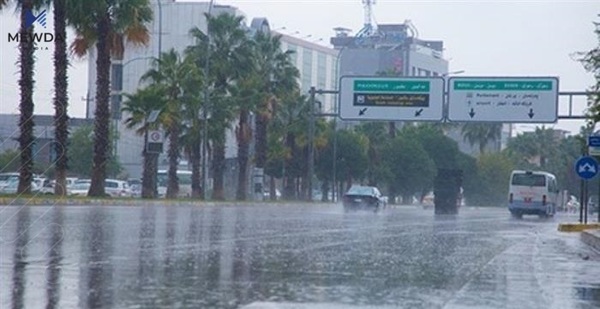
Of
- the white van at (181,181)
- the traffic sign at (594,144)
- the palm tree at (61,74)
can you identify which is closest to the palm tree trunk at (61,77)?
the palm tree at (61,74)

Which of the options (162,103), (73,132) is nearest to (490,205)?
(73,132)

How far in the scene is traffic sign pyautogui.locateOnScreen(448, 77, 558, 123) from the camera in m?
55.9

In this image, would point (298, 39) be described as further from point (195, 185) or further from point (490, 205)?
point (195, 185)

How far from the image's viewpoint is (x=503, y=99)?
186 ft

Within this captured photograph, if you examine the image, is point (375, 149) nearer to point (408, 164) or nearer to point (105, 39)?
point (408, 164)

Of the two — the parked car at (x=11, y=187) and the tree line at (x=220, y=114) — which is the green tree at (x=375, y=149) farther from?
the parked car at (x=11, y=187)

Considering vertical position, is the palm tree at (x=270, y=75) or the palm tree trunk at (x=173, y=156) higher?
the palm tree at (x=270, y=75)

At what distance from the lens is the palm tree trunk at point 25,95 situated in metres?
45.7

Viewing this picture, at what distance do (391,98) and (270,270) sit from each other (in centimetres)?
4112

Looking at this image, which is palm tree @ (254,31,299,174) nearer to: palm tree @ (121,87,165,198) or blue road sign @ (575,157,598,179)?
palm tree @ (121,87,165,198)

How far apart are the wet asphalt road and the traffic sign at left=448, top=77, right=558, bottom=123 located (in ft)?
89.1

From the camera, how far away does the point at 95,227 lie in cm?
2775

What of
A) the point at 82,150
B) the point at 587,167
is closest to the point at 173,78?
the point at 82,150

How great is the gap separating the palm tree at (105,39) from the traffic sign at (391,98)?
33.8ft
